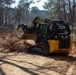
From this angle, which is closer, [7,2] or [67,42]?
[67,42]

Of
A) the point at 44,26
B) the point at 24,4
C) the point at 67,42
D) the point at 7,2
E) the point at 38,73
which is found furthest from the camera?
the point at 7,2

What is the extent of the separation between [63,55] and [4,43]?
4954mm

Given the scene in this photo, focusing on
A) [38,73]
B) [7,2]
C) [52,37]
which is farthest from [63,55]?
[7,2]

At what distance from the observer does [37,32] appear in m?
17.0

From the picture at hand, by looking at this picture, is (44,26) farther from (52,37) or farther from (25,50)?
(25,50)

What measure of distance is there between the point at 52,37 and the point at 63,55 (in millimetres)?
1712

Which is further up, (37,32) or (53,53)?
(37,32)

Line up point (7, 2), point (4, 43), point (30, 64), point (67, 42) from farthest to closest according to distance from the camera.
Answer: point (7, 2)
point (4, 43)
point (67, 42)
point (30, 64)

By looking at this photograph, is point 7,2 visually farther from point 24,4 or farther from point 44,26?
point 44,26

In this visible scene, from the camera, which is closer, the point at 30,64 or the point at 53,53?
the point at 30,64

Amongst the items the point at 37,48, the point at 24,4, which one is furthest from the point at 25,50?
the point at 24,4

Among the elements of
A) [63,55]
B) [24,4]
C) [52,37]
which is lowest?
[63,55]

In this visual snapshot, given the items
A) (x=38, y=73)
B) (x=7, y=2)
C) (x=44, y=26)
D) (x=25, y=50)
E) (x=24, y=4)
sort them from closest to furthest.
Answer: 1. (x=38, y=73)
2. (x=44, y=26)
3. (x=25, y=50)
4. (x=24, y=4)
5. (x=7, y=2)

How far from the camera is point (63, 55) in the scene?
1653cm
